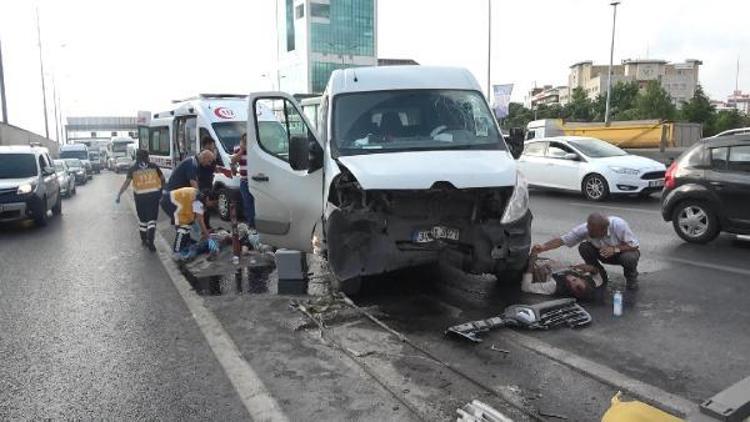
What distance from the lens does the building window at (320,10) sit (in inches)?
4230

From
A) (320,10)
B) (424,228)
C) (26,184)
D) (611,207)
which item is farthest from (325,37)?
(424,228)

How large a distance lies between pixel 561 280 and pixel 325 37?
107736 mm

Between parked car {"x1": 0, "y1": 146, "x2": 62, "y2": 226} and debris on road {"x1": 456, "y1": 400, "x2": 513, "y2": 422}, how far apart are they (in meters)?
11.5

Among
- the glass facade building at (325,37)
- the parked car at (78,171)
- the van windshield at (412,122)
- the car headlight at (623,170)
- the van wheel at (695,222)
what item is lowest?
the parked car at (78,171)

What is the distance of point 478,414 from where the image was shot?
348cm

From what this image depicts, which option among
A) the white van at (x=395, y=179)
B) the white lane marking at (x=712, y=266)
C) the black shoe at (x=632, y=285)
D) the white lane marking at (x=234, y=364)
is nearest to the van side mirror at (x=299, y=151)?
the white van at (x=395, y=179)

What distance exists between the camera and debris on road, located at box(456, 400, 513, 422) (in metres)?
3.43

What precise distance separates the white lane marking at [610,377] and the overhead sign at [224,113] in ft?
33.9

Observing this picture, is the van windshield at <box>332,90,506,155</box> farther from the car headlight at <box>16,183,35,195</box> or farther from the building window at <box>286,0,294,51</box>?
the building window at <box>286,0,294,51</box>

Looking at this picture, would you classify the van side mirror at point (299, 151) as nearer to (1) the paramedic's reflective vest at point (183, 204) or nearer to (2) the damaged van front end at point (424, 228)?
(2) the damaged van front end at point (424, 228)

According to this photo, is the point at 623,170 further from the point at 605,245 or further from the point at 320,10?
the point at 320,10

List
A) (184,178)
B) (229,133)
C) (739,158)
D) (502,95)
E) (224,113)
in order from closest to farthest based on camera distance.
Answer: (739,158), (184,178), (229,133), (224,113), (502,95)

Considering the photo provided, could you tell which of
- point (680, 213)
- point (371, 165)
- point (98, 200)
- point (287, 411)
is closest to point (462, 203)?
point (371, 165)

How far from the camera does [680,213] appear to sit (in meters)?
9.16
